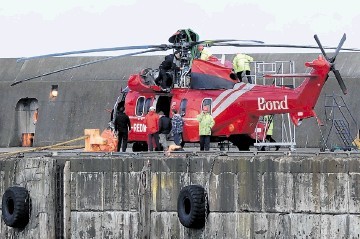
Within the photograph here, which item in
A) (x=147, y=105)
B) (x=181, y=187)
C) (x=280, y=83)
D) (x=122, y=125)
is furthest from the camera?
(x=280, y=83)

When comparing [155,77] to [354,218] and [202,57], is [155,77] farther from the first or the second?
[354,218]

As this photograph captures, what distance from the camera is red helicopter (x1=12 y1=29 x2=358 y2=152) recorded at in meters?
33.0

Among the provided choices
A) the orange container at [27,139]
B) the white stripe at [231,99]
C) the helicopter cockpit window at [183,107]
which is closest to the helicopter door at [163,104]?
the helicopter cockpit window at [183,107]

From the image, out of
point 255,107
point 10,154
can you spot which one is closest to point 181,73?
point 255,107

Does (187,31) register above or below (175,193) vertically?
above

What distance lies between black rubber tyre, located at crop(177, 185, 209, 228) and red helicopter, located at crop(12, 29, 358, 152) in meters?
6.04

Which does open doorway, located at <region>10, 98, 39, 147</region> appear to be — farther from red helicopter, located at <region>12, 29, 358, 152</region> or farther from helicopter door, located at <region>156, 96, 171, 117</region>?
A: helicopter door, located at <region>156, 96, 171, 117</region>

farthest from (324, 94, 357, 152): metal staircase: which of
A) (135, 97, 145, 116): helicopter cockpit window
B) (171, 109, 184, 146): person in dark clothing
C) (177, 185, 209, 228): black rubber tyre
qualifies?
(177, 185, 209, 228): black rubber tyre

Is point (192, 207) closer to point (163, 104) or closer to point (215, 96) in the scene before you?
point (215, 96)

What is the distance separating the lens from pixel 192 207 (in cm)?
2728

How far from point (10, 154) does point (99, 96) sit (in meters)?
14.5

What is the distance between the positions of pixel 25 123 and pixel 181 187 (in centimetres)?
2067

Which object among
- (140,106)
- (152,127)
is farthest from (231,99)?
(140,106)

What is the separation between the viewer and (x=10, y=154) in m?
31.6
